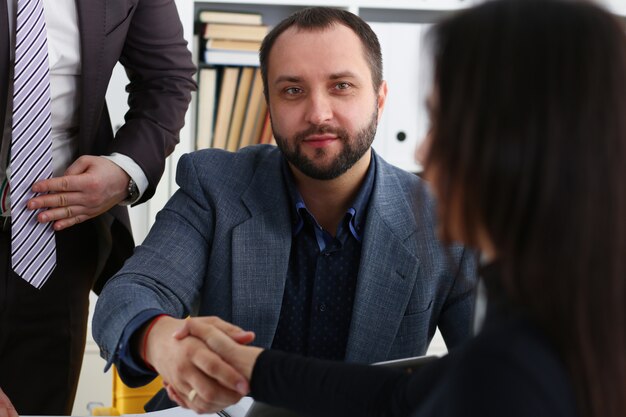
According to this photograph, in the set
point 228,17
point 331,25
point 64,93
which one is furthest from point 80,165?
point 228,17

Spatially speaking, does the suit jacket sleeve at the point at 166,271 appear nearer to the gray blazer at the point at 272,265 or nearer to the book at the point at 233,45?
the gray blazer at the point at 272,265

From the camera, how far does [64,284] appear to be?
173 centimetres

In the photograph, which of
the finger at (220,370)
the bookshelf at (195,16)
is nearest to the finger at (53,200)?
the finger at (220,370)

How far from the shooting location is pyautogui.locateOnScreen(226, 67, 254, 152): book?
2660 millimetres

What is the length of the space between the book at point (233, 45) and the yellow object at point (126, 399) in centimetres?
130

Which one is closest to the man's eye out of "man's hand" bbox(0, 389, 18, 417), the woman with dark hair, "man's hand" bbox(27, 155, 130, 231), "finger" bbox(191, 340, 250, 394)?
"man's hand" bbox(27, 155, 130, 231)

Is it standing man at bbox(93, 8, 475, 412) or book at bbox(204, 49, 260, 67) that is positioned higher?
book at bbox(204, 49, 260, 67)

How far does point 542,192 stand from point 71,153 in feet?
4.06

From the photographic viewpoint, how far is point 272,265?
157 centimetres

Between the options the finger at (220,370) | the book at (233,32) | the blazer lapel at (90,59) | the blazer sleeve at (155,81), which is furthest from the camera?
the book at (233,32)

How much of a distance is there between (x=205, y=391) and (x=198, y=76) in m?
1.72

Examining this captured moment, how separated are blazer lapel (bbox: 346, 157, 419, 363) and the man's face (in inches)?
5.1

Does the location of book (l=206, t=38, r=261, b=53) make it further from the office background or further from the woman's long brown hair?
the woman's long brown hair

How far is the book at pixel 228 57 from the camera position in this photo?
264 cm
